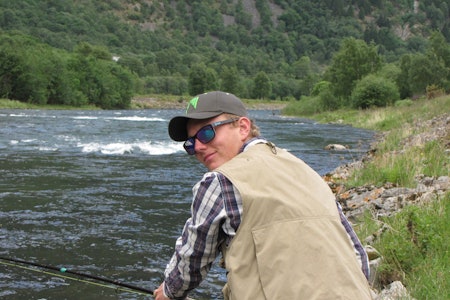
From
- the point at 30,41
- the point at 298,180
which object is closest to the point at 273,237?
the point at 298,180

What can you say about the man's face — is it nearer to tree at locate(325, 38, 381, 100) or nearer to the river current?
the river current

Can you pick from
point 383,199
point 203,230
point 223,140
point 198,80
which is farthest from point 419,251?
point 198,80

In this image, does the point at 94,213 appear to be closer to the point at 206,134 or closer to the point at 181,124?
the point at 181,124

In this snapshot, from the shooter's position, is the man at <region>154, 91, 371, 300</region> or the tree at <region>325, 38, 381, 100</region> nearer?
the man at <region>154, 91, 371, 300</region>

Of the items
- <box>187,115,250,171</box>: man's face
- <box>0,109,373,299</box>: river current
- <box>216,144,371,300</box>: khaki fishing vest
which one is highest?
<box>187,115,250,171</box>: man's face

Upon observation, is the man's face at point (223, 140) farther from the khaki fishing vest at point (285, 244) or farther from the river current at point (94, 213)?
the river current at point (94, 213)

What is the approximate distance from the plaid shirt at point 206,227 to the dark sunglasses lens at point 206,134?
0.17m

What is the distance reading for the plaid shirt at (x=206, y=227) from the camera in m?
2.36

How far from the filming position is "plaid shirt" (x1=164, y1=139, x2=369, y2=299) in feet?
7.75

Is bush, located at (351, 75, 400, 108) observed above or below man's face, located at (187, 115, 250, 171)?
below

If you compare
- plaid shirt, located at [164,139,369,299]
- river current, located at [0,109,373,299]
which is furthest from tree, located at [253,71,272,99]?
plaid shirt, located at [164,139,369,299]

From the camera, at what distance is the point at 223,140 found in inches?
110

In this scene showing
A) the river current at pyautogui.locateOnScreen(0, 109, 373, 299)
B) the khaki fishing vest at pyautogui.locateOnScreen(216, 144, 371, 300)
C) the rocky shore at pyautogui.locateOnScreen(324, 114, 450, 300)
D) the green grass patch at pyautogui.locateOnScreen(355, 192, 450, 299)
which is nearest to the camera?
the khaki fishing vest at pyautogui.locateOnScreen(216, 144, 371, 300)

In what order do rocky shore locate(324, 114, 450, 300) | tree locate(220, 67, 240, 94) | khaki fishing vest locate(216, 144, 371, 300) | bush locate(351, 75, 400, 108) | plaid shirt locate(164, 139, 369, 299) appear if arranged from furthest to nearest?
1. tree locate(220, 67, 240, 94)
2. bush locate(351, 75, 400, 108)
3. rocky shore locate(324, 114, 450, 300)
4. plaid shirt locate(164, 139, 369, 299)
5. khaki fishing vest locate(216, 144, 371, 300)
